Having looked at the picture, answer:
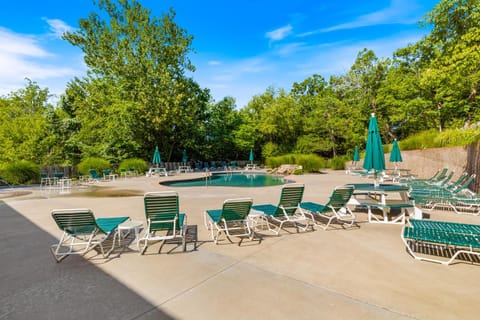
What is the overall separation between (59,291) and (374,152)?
6340mm

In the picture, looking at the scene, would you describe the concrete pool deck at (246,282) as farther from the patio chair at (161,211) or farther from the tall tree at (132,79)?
the tall tree at (132,79)

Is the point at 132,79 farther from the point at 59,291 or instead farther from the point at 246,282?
the point at 246,282

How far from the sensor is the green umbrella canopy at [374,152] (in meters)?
5.49

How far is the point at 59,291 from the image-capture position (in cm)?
248

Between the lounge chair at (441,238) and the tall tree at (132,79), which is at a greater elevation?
the tall tree at (132,79)

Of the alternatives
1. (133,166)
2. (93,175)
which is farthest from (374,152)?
(133,166)

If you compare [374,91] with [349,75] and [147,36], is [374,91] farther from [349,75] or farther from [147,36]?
[147,36]

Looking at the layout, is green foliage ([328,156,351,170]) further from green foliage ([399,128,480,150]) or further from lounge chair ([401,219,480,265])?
lounge chair ([401,219,480,265])

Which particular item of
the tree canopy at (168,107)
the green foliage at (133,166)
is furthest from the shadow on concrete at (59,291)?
the tree canopy at (168,107)

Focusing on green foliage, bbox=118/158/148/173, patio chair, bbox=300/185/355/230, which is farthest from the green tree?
patio chair, bbox=300/185/355/230

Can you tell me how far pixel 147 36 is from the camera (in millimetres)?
22891

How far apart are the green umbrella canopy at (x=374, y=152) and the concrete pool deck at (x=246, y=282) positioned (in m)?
2.01

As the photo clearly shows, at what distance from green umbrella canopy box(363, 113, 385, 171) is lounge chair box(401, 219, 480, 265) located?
204 centimetres

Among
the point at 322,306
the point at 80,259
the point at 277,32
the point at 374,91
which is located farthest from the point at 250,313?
the point at 374,91
